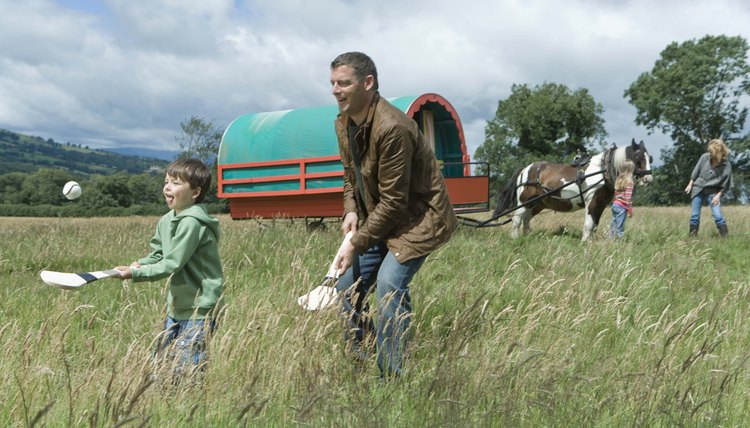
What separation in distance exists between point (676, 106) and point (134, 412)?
143 ft

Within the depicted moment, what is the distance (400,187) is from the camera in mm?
3363

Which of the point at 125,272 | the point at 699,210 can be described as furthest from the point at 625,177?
the point at 125,272

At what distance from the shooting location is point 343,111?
346 centimetres

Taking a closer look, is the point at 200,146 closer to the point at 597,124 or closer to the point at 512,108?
the point at 512,108

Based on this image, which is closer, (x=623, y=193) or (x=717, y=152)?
(x=623, y=193)

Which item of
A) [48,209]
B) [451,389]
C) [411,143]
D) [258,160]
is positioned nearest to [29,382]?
[451,389]

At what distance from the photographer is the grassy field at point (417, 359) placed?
96.6 inches

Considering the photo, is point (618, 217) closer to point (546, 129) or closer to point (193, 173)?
point (193, 173)

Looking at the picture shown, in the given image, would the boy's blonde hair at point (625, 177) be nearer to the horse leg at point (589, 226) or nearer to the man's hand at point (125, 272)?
the horse leg at point (589, 226)

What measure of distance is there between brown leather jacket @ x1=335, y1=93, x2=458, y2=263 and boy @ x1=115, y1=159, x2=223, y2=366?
2.51 feet

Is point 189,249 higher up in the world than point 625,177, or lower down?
lower down

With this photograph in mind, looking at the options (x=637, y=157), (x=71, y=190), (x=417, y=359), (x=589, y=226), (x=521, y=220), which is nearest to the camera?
(x=417, y=359)

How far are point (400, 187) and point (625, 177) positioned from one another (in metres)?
7.67

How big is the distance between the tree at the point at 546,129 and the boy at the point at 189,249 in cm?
4475
